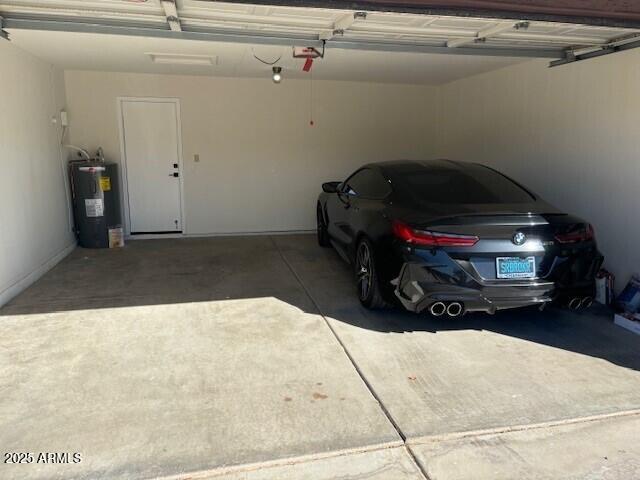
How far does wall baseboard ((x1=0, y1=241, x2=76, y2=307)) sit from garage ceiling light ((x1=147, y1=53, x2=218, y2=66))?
2906mm

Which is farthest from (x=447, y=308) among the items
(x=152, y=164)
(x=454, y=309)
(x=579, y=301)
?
(x=152, y=164)

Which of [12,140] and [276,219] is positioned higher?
[12,140]

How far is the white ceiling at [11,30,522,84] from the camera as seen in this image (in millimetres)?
5332

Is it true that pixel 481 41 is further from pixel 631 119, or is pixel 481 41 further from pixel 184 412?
pixel 184 412

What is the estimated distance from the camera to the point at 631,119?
4621 mm

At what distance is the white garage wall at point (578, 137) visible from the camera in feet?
15.4

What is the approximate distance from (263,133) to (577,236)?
5.55 meters

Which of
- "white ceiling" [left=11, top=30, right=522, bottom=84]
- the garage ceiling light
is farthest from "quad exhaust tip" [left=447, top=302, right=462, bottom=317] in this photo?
the garage ceiling light

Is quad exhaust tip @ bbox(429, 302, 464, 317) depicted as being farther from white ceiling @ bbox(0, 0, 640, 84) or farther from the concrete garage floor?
white ceiling @ bbox(0, 0, 640, 84)

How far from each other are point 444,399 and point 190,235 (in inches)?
239

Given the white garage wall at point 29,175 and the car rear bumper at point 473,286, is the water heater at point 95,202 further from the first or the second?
the car rear bumper at point 473,286

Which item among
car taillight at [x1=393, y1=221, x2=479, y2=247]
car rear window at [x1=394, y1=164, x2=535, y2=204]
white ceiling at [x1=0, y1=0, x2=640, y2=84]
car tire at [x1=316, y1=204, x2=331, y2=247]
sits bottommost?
car tire at [x1=316, y1=204, x2=331, y2=247]

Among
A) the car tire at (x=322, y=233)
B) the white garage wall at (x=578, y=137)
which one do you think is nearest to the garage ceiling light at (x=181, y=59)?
the car tire at (x=322, y=233)

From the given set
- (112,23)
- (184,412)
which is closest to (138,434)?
(184,412)
